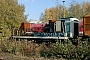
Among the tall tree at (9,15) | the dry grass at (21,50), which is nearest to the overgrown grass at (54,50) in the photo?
the dry grass at (21,50)

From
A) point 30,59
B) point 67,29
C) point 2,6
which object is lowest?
point 30,59

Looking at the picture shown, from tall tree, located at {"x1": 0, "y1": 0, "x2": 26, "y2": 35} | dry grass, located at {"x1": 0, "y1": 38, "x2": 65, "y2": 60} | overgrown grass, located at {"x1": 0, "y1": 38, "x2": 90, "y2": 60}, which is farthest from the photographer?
tall tree, located at {"x1": 0, "y1": 0, "x2": 26, "y2": 35}

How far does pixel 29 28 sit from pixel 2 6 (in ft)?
16.2

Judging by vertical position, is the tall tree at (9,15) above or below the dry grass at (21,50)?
above

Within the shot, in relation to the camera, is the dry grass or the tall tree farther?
the tall tree

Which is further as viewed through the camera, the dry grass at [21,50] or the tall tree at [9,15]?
the tall tree at [9,15]

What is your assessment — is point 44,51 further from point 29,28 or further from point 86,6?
point 86,6

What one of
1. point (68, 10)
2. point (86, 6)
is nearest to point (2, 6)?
point (68, 10)

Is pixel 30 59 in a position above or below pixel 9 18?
below

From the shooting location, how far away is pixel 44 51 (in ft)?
49.5

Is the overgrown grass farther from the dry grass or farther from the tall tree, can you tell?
the tall tree

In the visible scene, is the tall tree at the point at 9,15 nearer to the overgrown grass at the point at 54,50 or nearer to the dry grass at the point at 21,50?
the overgrown grass at the point at 54,50

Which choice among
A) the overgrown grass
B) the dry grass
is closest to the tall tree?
the overgrown grass

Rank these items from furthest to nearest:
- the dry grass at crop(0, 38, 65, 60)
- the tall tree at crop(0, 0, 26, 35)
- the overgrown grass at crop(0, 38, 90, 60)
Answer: the tall tree at crop(0, 0, 26, 35) → the dry grass at crop(0, 38, 65, 60) → the overgrown grass at crop(0, 38, 90, 60)
